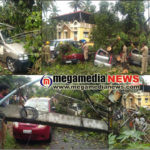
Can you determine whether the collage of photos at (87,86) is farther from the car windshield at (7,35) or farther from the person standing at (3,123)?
the car windshield at (7,35)

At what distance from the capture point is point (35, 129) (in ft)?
12.9

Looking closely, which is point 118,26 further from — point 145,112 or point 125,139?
point 125,139

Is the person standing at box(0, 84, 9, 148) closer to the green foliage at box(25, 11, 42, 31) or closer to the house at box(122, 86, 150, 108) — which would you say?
the green foliage at box(25, 11, 42, 31)

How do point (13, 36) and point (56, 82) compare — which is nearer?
point (56, 82)

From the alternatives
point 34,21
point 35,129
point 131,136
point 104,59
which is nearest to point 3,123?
point 35,129

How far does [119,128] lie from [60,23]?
2105 millimetres

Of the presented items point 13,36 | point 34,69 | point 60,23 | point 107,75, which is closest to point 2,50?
point 13,36

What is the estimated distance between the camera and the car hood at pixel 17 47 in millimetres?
4220

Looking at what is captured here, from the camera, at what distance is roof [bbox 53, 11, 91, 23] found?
3.99 metres

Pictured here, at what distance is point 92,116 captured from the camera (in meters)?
3.95

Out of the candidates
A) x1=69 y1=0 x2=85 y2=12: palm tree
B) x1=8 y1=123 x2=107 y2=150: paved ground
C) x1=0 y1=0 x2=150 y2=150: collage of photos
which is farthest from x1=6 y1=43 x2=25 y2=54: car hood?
x1=8 y1=123 x2=107 y2=150: paved ground

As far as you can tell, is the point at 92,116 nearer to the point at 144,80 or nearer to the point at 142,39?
the point at 144,80

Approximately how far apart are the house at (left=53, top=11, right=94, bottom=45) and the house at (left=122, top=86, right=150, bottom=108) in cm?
119

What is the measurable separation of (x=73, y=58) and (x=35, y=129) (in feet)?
4.62
